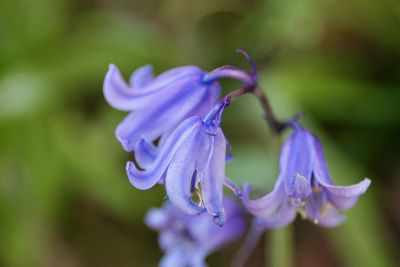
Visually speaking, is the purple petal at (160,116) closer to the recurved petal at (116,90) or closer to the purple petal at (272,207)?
the recurved petal at (116,90)

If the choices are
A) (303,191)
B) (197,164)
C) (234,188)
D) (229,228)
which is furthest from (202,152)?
(229,228)

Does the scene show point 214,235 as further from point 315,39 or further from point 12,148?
point 315,39

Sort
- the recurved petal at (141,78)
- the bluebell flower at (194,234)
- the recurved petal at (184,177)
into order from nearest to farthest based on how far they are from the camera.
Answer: the recurved petal at (184,177) → the recurved petal at (141,78) → the bluebell flower at (194,234)

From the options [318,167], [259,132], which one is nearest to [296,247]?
[259,132]

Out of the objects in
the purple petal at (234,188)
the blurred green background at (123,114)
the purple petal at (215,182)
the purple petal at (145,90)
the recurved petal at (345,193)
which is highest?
the purple petal at (145,90)

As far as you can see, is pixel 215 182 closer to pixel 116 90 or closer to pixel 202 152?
pixel 202 152

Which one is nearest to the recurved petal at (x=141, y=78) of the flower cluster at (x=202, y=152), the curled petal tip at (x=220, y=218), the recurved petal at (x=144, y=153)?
the flower cluster at (x=202, y=152)

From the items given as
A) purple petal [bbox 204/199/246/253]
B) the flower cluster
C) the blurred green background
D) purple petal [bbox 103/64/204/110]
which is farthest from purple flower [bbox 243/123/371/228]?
the blurred green background
